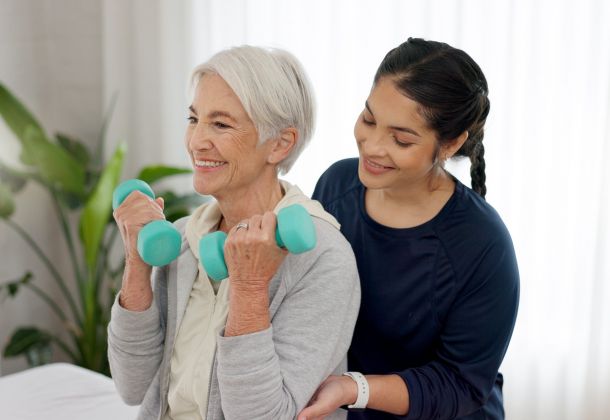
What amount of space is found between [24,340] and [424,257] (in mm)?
2052

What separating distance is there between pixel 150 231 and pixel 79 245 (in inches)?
90.4

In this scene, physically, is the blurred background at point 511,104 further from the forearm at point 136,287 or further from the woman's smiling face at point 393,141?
the forearm at point 136,287

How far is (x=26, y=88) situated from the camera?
329 cm

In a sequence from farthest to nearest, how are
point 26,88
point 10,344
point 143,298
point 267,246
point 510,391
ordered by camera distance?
point 26,88 → point 10,344 → point 510,391 → point 143,298 → point 267,246

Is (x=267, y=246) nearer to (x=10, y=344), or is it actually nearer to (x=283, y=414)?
(x=283, y=414)

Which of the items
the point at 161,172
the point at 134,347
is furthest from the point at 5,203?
the point at 134,347

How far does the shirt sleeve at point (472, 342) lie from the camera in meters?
1.52

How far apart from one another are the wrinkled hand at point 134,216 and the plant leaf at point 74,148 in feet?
5.98

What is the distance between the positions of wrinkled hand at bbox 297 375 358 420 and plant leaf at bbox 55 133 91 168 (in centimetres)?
206

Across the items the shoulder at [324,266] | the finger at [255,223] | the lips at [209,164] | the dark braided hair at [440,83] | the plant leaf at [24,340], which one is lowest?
the plant leaf at [24,340]

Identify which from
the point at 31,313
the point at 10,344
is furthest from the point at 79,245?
the point at 10,344

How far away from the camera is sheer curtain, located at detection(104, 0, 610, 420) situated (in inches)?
96.0

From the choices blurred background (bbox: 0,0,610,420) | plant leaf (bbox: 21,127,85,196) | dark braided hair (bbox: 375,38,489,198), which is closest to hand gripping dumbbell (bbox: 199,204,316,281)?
dark braided hair (bbox: 375,38,489,198)

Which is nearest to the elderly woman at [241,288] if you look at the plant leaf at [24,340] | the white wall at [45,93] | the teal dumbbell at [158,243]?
the teal dumbbell at [158,243]
